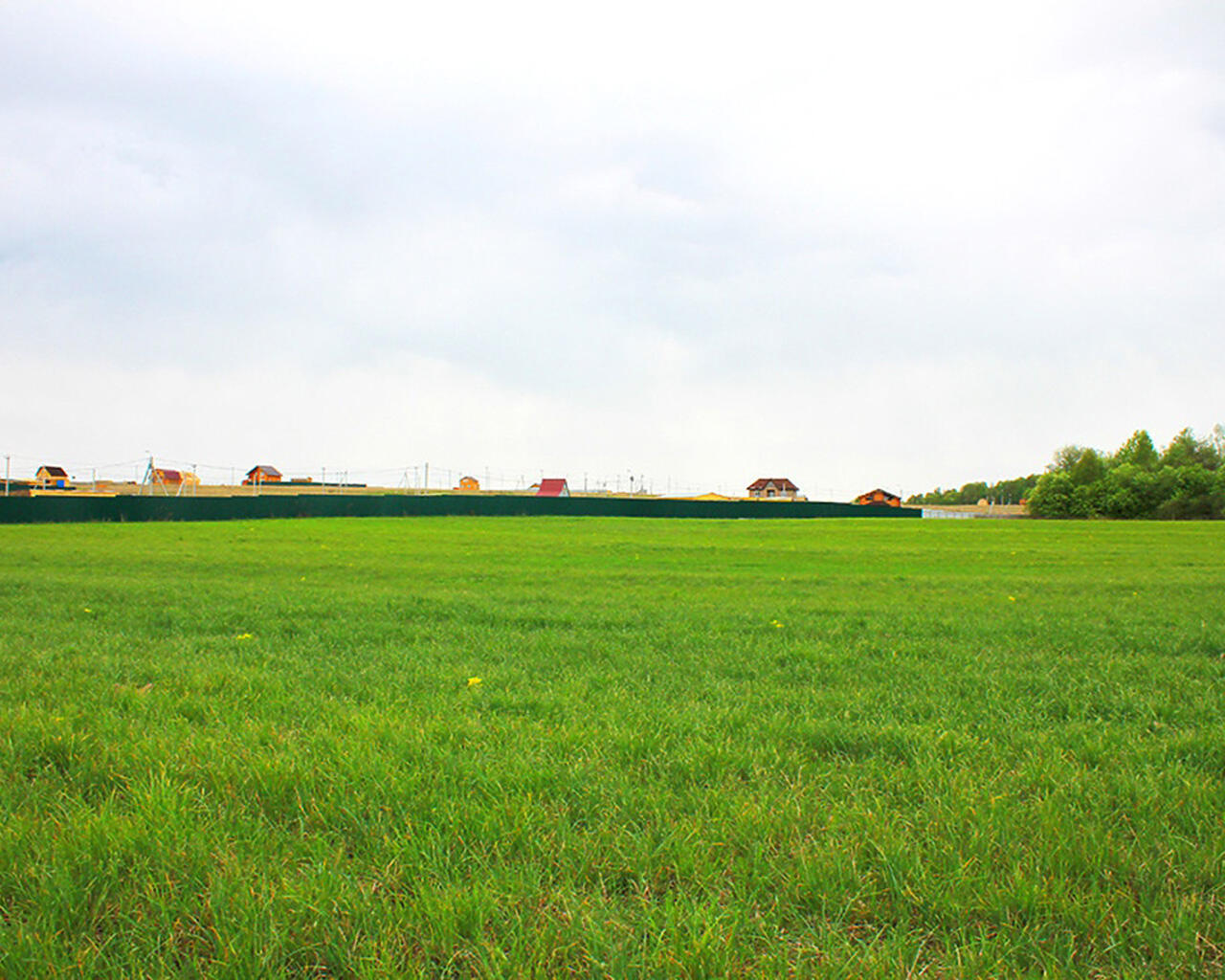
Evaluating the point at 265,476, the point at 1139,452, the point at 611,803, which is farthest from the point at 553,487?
the point at 611,803

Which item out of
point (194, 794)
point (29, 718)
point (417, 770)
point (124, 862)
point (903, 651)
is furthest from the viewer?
point (903, 651)

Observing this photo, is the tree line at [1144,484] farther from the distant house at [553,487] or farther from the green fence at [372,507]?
the distant house at [553,487]

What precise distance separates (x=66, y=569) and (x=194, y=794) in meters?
13.1

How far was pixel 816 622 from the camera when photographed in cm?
782

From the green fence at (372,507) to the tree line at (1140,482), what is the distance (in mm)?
23519

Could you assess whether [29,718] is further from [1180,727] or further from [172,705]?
[1180,727]

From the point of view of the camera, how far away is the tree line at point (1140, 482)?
7525cm

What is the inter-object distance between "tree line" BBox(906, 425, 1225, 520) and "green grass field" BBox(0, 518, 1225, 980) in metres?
85.8

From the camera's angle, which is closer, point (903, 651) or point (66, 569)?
point (903, 651)

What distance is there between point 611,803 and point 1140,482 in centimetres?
9559

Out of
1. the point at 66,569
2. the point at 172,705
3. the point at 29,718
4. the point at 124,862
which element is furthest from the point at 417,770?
the point at 66,569

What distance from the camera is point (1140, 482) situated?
80562 millimetres

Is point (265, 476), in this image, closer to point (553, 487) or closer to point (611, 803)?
point (553, 487)

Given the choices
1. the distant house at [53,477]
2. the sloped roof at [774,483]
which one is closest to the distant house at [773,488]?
the sloped roof at [774,483]
